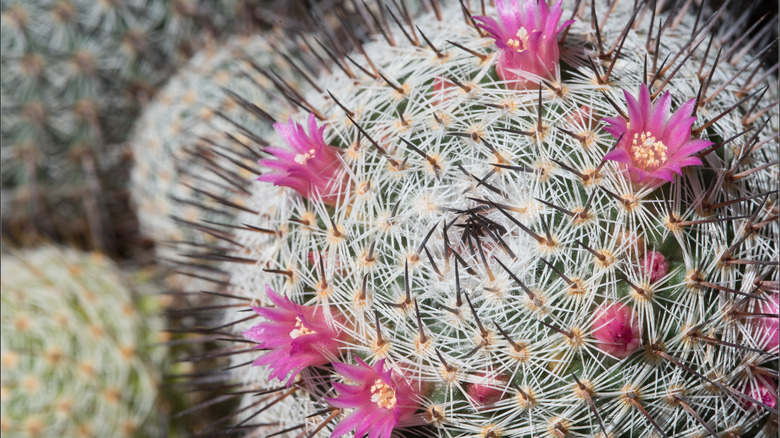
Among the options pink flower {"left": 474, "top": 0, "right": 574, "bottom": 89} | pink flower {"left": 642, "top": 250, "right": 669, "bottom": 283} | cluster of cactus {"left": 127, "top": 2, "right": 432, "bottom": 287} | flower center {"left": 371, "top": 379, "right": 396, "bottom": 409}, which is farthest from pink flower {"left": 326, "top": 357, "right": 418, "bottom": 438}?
cluster of cactus {"left": 127, "top": 2, "right": 432, "bottom": 287}

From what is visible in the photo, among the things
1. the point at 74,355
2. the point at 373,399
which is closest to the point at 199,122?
the point at 74,355

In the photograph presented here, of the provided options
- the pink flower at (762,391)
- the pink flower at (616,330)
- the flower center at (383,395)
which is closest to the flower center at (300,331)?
the flower center at (383,395)

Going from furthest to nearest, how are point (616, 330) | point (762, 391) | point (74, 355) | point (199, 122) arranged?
point (199, 122) < point (74, 355) < point (762, 391) < point (616, 330)

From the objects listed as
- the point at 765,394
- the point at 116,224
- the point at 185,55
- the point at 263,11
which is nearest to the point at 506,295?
the point at 765,394

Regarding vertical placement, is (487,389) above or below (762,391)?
above

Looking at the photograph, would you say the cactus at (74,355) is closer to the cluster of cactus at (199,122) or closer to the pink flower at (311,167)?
the cluster of cactus at (199,122)

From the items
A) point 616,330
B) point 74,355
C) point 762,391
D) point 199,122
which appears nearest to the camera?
point 616,330

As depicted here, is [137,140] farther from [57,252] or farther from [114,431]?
[114,431]

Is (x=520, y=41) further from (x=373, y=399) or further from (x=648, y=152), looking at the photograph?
(x=373, y=399)
